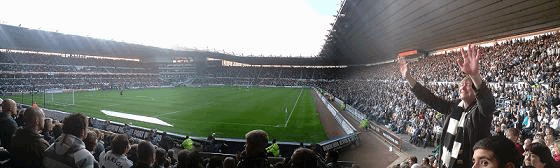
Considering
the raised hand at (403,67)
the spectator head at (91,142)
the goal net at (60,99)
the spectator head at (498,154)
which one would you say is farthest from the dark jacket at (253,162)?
the goal net at (60,99)

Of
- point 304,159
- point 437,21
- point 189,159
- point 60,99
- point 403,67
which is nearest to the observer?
point 304,159

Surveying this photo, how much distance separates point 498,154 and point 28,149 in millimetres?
4366

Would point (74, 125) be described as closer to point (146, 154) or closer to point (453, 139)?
point (146, 154)

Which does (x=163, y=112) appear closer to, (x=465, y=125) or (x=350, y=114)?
(x=350, y=114)

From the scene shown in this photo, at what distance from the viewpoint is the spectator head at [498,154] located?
256 centimetres

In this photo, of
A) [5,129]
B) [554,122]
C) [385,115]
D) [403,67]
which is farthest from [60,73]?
[403,67]

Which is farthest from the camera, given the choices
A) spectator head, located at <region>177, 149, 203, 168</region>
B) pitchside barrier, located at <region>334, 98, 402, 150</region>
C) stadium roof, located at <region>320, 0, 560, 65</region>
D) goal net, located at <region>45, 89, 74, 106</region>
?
goal net, located at <region>45, 89, 74, 106</region>

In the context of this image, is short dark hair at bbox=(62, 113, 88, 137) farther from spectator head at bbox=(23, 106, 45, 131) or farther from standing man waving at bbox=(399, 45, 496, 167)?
standing man waving at bbox=(399, 45, 496, 167)

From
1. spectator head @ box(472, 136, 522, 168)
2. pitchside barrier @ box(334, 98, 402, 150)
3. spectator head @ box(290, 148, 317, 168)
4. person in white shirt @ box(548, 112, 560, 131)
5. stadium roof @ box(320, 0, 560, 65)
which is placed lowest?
pitchside barrier @ box(334, 98, 402, 150)

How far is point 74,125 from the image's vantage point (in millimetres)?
3881

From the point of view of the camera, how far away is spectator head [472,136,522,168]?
2562mm

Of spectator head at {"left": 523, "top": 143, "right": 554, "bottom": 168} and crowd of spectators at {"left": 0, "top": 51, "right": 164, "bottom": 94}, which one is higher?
spectator head at {"left": 523, "top": 143, "right": 554, "bottom": 168}

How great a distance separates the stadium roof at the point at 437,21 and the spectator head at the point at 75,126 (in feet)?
71.7

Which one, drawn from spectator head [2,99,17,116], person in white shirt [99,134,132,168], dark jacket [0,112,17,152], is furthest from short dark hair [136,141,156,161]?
spectator head [2,99,17,116]
